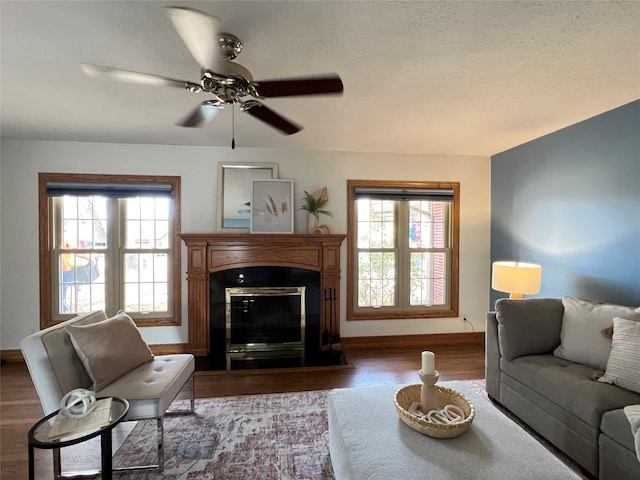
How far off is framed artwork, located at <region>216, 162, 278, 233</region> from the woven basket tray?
2606mm

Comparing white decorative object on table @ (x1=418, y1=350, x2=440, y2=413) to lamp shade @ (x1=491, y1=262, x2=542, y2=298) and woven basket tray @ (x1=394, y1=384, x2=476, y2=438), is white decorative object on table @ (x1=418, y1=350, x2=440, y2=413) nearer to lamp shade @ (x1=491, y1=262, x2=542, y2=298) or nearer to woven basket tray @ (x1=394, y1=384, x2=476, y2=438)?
woven basket tray @ (x1=394, y1=384, x2=476, y2=438)

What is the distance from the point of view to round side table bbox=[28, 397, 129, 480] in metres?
1.27

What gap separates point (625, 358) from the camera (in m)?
1.79

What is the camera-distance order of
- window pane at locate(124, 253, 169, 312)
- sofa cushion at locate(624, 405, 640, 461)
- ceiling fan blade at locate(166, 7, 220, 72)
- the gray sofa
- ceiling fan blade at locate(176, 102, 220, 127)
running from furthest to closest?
window pane at locate(124, 253, 169, 312), ceiling fan blade at locate(176, 102, 220, 127), the gray sofa, sofa cushion at locate(624, 405, 640, 461), ceiling fan blade at locate(166, 7, 220, 72)

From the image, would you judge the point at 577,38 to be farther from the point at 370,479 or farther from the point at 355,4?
the point at 370,479

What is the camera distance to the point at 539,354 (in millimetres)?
2322

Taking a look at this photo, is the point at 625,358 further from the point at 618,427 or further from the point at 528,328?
the point at 528,328

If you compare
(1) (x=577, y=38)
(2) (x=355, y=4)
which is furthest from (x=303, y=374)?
(1) (x=577, y=38)

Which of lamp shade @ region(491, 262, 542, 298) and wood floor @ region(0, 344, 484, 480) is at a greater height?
lamp shade @ region(491, 262, 542, 298)

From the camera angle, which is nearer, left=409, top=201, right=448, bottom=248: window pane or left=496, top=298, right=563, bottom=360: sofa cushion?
left=496, top=298, right=563, bottom=360: sofa cushion

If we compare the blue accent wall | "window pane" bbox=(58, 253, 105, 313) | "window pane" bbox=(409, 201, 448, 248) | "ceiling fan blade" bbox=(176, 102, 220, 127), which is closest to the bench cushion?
"ceiling fan blade" bbox=(176, 102, 220, 127)

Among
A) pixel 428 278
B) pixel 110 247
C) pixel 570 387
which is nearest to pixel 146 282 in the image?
pixel 110 247

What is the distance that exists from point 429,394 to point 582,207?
2.46 meters

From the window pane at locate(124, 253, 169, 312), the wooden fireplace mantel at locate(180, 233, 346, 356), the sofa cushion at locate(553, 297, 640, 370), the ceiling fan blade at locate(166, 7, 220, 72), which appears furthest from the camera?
the window pane at locate(124, 253, 169, 312)
